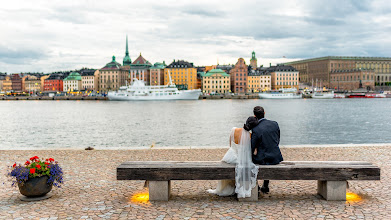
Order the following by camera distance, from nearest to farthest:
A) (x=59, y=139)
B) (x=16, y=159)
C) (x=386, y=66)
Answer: (x=16, y=159), (x=59, y=139), (x=386, y=66)

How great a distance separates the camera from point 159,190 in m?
6.21

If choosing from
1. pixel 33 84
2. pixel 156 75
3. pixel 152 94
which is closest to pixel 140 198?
pixel 152 94

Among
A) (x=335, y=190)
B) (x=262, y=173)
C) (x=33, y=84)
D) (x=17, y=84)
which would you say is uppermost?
(x=17, y=84)

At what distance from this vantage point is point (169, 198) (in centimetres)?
637

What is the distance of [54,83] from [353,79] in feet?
440

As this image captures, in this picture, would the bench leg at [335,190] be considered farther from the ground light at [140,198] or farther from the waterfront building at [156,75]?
the waterfront building at [156,75]

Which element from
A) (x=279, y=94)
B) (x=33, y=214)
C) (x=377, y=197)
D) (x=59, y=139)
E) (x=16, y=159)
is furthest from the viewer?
(x=279, y=94)

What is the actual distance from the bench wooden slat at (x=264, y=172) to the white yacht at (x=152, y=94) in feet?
354

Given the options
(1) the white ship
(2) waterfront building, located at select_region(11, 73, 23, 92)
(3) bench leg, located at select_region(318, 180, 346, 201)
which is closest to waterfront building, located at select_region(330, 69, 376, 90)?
(1) the white ship

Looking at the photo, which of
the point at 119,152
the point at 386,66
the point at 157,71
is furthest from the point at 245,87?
the point at 119,152

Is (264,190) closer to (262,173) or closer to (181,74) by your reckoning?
(262,173)

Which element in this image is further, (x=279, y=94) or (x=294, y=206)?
(x=279, y=94)

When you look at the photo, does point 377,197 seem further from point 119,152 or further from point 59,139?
point 59,139

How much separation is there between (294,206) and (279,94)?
12305 cm
